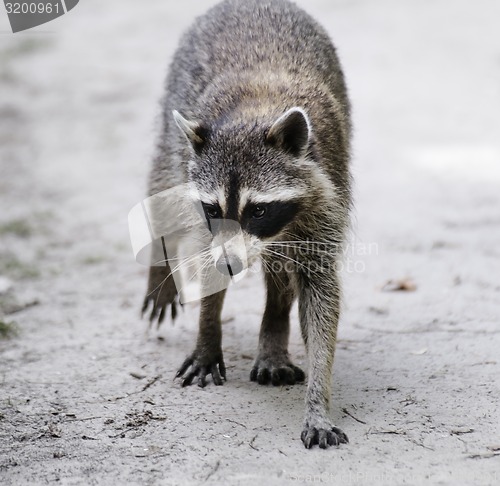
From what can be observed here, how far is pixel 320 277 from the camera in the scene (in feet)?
15.6

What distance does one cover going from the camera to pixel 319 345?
458 cm

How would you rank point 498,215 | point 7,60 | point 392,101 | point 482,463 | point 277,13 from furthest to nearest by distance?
point 7,60
point 392,101
point 498,215
point 277,13
point 482,463

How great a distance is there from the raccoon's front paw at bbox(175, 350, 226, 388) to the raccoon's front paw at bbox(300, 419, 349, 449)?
3.43 ft

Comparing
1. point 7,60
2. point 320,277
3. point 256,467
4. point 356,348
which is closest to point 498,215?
point 356,348

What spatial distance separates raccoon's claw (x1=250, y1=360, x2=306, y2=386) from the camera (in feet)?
16.8

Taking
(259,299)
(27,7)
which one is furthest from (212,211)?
(27,7)

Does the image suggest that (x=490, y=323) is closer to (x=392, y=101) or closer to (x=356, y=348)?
(x=356, y=348)

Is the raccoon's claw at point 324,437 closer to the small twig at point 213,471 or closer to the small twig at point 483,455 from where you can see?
the small twig at point 213,471

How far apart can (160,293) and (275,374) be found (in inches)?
54.2

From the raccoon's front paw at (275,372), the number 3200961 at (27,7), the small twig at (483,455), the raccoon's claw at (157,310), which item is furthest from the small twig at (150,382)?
the number 3200961 at (27,7)

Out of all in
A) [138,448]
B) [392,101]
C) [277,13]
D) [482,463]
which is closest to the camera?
[482,463]

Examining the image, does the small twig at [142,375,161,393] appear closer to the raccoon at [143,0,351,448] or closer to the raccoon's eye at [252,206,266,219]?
the raccoon at [143,0,351,448]

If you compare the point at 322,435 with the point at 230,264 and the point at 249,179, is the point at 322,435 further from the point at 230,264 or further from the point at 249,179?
the point at 249,179

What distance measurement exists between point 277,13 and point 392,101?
20.3 feet
